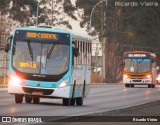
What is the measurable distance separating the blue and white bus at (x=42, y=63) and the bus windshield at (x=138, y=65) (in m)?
37.0

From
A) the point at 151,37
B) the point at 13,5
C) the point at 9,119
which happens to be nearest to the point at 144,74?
the point at 13,5

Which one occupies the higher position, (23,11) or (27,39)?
(23,11)

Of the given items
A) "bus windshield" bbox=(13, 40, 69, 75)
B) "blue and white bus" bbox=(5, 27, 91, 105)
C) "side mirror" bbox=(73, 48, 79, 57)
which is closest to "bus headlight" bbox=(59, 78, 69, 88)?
"blue and white bus" bbox=(5, 27, 91, 105)

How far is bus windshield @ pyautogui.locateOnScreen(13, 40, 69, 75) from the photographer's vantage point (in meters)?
27.1

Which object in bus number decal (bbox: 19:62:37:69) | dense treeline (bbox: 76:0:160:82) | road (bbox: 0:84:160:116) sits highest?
dense treeline (bbox: 76:0:160:82)

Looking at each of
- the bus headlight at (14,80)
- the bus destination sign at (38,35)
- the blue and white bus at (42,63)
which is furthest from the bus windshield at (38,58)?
the bus headlight at (14,80)

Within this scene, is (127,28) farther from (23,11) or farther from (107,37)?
(23,11)

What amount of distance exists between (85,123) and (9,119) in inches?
77.8

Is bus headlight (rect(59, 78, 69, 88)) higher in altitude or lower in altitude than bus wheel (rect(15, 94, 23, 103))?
higher

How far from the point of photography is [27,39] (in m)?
27.4

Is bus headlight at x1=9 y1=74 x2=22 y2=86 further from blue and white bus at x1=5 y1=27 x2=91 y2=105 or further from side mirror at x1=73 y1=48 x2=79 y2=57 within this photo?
side mirror at x1=73 y1=48 x2=79 y2=57

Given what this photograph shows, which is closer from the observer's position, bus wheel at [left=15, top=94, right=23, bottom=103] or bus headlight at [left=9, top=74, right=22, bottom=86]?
bus headlight at [left=9, top=74, right=22, bottom=86]

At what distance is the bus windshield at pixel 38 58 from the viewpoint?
2712 cm

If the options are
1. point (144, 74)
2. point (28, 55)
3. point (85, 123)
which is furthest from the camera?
point (144, 74)
